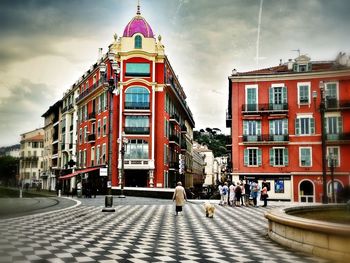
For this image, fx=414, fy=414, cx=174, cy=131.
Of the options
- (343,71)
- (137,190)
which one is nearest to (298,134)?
(137,190)

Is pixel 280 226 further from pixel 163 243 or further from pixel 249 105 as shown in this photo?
pixel 249 105

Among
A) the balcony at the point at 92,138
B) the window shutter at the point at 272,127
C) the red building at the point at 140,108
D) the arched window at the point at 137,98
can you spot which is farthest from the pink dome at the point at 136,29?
the window shutter at the point at 272,127

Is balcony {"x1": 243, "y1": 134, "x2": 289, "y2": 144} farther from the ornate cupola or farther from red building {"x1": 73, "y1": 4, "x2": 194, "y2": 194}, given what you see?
the ornate cupola

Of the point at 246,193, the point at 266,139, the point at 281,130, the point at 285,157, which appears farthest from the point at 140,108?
the point at 246,193

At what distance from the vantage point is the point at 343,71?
5480 mm

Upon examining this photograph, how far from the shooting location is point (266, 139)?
43969mm

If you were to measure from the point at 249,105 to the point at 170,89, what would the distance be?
12.9 metres

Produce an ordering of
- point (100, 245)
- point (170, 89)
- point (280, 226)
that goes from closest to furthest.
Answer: point (100, 245), point (280, 226), point (170, 89)

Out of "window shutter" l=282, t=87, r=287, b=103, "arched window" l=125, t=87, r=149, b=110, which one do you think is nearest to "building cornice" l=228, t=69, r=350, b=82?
"window shutter" l=282, t=87, r=287, b=103

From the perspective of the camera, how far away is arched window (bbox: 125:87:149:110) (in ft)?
164

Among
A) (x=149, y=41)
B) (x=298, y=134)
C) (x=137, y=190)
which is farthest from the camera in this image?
(x=149, y=41)

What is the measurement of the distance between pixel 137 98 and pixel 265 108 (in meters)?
15.4

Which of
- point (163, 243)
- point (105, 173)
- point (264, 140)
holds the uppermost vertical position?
point (264, 140)

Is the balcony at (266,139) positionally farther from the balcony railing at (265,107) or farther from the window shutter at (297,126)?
the balcony railing at (265,107)
